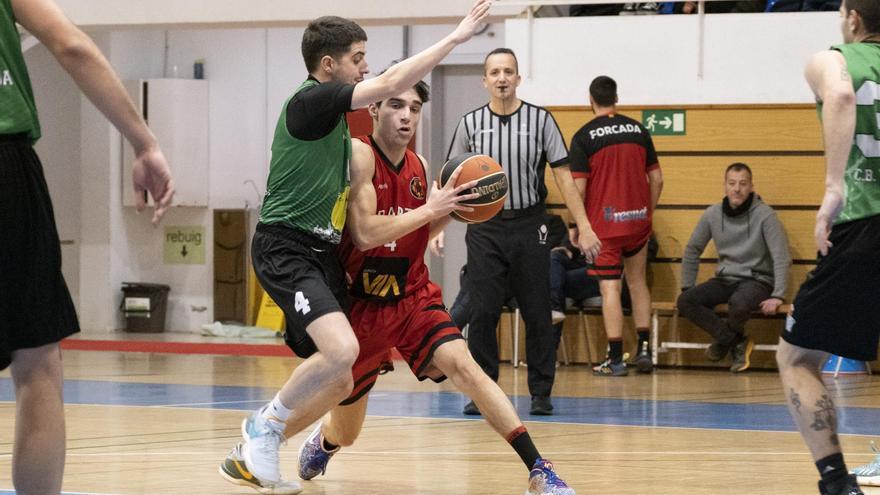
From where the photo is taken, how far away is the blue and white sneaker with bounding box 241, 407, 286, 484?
169 inches

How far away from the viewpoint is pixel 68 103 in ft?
46.3

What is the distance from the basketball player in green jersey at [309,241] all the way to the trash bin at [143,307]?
31.2 feet

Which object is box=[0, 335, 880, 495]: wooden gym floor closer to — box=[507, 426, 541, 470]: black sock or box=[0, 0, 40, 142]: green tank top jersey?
box=[507, 426, 541, 470]: black sock

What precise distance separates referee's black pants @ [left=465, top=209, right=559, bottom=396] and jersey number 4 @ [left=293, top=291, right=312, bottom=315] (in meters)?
2.48

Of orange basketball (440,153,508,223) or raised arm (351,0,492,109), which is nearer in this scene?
raised arm (351,0,492,109)

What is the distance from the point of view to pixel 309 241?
438cm

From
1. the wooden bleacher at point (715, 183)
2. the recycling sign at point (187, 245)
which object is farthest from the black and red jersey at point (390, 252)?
the recycling sign at point (187, 245)

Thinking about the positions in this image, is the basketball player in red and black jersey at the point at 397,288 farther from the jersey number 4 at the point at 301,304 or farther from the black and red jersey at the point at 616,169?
the black and red jersey at the point at 616,169

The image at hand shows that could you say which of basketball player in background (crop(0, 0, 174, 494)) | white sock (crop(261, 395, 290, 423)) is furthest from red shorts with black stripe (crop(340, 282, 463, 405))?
basketball player in background (crop(0, 0, 174, 494))

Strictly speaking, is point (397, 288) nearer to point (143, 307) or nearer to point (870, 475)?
point (870, 475)

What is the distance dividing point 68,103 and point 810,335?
11.6 m

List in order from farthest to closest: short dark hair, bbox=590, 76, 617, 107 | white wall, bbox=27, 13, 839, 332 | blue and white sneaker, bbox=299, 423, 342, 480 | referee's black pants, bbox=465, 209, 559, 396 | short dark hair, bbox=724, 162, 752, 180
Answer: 1. white wall, bbox=27, 13, 839, 332
2. short dark hair, bbox=724, 162, 752, 180
3. short dark hair, bbox=590, 76, 617, 107
4. referee's black pants, bbox=465, 209, 559, 396
5. blue and white sneaker, bbox=299, 423, 342, 480

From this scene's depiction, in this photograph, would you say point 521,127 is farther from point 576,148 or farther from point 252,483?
point 252,483

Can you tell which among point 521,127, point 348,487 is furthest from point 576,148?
point 348,487
